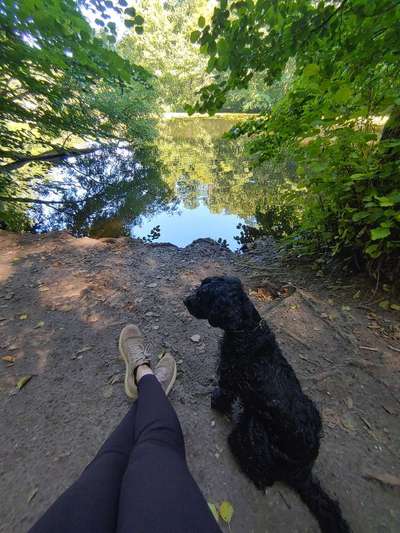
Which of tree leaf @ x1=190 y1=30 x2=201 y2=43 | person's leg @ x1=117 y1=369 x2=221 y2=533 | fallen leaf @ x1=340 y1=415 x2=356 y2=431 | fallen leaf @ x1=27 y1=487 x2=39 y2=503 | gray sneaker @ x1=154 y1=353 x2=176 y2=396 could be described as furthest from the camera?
gray sneaker @ x1=154 y1=353 x2=176 y2=396

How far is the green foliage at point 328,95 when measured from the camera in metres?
1.31

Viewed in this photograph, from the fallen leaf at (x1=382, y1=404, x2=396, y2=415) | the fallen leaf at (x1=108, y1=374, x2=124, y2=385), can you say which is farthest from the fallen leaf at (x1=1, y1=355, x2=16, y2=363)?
the fallen leaf at (x1=382, y1=404, x2=396, y2=415)

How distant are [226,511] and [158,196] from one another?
27.5 feet

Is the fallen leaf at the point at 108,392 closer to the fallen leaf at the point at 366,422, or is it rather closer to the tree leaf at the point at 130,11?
the fallen leaf at the point at 366,422

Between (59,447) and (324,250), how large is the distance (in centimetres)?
371

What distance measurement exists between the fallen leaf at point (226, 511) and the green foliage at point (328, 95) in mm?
2126

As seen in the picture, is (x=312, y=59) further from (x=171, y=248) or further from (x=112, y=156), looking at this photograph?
(x=112, y=156)

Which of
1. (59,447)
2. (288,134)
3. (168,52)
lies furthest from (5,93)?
(168,52)

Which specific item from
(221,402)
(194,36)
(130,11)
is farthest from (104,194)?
(221,402)

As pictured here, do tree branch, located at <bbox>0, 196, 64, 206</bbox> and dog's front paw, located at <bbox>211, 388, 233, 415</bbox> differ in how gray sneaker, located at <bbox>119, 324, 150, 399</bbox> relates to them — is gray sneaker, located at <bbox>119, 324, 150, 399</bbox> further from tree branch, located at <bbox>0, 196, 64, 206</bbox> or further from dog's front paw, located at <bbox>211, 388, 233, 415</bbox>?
tree branch, located at <bbox>0, 196, 64, 206</bbox>

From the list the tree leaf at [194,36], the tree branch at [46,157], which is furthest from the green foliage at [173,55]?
the tree leaf at [194,36]

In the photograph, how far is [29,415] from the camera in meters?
1.99

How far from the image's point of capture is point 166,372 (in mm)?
2232

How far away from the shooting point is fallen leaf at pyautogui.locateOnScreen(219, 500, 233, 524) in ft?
4.73
